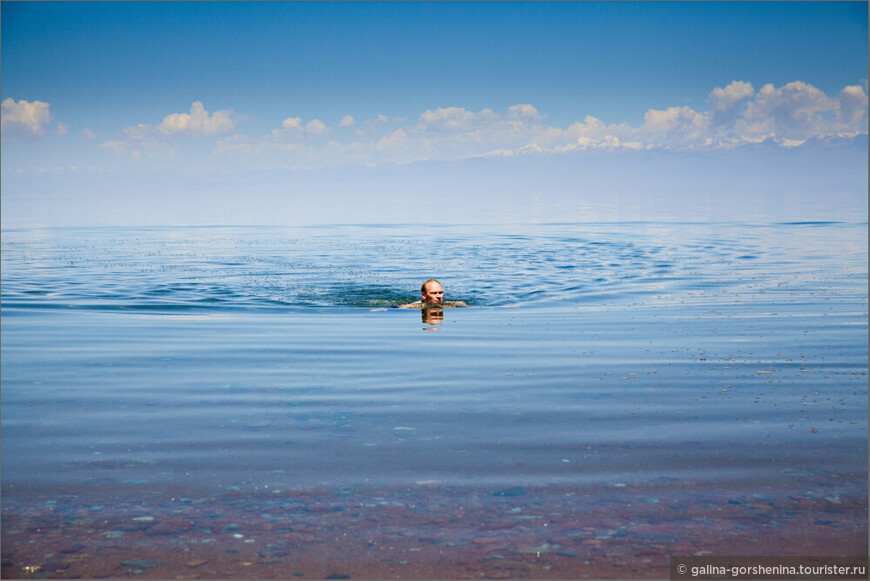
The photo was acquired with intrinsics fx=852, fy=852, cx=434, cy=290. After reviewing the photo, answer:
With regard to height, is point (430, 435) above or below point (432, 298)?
below

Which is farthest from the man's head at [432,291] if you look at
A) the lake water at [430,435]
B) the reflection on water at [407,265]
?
the reflection on water at [407,265]

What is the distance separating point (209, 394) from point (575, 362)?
172 inches

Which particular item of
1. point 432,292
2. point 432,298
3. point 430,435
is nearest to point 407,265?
point 432,298

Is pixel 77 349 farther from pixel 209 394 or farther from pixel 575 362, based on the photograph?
pixel 575 362

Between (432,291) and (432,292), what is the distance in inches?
1.0

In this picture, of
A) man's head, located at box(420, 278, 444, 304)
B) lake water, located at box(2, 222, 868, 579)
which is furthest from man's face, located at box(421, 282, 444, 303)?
lake water, located at box(2, 222, 868, 579)

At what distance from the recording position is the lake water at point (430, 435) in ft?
17.2

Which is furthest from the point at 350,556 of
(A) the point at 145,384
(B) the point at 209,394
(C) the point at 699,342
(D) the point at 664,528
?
(C) the point at 699,342

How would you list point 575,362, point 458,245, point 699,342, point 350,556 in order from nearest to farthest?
point 350,556 < point 575,362 < point 699,342 < point 458,245

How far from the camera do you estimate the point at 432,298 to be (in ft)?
53.1

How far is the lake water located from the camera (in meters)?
5.24

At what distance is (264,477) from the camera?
20.7 feet

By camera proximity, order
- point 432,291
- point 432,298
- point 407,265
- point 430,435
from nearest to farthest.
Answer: point 430,435 → point 432,291 → point 432,298 → point 407,265

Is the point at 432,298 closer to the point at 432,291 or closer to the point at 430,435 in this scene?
the point at 432,291
